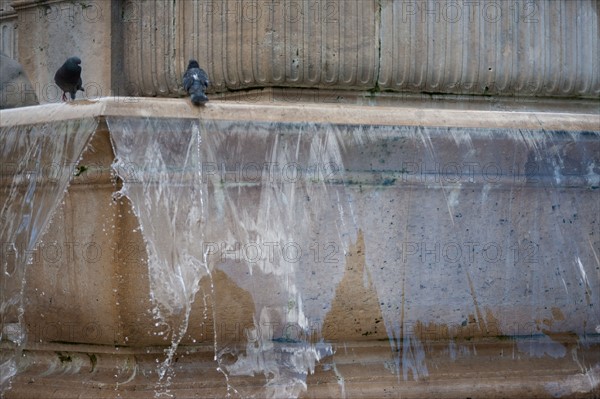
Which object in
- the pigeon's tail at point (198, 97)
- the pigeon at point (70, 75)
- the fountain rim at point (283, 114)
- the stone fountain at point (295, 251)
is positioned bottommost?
the stone fountain at point (295, 251)

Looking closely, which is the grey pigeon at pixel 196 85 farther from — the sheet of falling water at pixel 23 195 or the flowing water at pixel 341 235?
the sheet of falling water at pixel 23 195

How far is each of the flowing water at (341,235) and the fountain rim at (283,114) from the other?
0.04 m

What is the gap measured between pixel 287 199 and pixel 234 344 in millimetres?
581

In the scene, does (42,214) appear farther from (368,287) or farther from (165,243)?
(368,287)

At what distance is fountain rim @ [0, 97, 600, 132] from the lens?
12.6 ft

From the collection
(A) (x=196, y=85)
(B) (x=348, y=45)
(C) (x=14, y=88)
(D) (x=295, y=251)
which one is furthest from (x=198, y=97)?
(C) (x=14, y=88)

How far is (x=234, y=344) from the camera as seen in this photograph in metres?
3.96

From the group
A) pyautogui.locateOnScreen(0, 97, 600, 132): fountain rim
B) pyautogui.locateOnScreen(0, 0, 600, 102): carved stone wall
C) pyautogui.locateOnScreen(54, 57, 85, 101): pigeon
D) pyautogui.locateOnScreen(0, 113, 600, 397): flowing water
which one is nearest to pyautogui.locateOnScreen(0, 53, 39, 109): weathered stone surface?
pyautogui.locateOnScreen(54, 57, 85, 101): pigeon

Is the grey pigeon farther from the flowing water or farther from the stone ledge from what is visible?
the stone ledge

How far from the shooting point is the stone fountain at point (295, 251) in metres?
3.87

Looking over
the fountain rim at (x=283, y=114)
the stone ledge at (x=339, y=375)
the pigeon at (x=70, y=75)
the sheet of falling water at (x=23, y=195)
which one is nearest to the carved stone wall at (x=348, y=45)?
the pigeon at (x=70, y=75)

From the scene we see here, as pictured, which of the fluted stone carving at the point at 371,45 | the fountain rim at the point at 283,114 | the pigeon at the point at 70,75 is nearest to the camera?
the fountain rim at the point at 283,114

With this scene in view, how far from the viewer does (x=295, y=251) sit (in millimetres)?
3988

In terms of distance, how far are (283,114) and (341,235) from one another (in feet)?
1.68
